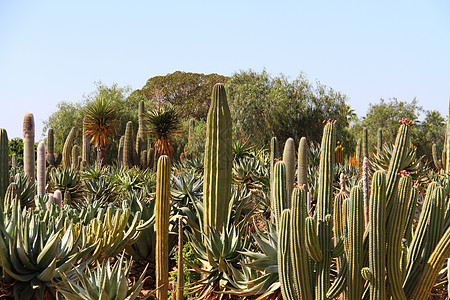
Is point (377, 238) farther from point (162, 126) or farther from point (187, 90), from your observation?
point (187, 90)

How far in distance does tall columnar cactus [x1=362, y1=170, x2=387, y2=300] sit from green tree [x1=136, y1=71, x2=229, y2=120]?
124 feet

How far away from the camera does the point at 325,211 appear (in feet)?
16.4

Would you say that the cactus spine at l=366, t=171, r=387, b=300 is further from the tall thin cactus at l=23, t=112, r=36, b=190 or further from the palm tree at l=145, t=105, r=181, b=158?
the palm tree at l=145, t=105, r=181, b=158

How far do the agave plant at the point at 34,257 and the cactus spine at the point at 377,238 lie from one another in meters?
2.99

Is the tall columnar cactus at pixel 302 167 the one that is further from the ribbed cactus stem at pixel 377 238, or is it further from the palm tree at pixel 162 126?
the palm tree at pixel 162 126

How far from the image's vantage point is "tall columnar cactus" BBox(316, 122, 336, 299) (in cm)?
447

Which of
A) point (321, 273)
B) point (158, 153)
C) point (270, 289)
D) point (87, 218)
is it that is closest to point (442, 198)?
point (321, 273)

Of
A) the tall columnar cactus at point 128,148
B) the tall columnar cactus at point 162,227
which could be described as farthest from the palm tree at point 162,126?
the tall columnar cactus at point 162,227

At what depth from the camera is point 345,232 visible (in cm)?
450

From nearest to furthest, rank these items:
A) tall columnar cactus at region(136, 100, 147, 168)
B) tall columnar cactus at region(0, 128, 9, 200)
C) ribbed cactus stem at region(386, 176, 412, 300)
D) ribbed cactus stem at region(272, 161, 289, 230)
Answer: ribbed cactus stem at region(386, 176, 412, 300)
ribbed cactus stem at region(272, 161, 289, 230)
tall columnar cactus at region(0, 128, 9, 200)
tall columnar cactus at region(136, 100, 147, 168)

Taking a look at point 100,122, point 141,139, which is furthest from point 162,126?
point 141,139

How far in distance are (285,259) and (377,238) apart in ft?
2.88

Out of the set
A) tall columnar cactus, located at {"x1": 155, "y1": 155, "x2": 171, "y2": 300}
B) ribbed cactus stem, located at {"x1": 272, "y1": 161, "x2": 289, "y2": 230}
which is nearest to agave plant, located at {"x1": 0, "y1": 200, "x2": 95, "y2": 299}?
tall columnar cactus, located at {"x1": 155, "y1": 155, "x2": 171, "y2": 300}

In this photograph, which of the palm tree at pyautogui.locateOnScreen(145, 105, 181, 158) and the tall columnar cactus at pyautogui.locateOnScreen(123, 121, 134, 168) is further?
the tall columnar cactus at pyautogui.locateOnScreen(123, 121, 134, 168)
